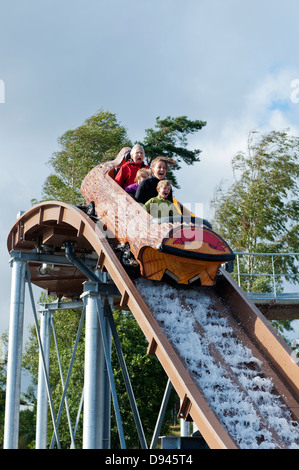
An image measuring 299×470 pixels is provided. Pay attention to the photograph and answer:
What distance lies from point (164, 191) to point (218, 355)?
1991 millimetres

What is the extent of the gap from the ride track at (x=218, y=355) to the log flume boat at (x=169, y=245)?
0.62 ft

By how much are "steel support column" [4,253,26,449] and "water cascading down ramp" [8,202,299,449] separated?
2.57 meters

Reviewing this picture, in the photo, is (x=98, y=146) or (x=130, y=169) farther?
(x=98, y=146)

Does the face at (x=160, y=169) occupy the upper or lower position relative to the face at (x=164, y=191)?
upper

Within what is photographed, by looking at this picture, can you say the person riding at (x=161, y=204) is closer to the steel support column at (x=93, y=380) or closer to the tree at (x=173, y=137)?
the steel support column at (x=93, y=380)

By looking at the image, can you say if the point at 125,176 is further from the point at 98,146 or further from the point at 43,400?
the point at 98,146

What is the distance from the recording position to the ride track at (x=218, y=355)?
5.11m

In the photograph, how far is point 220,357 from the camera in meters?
5.84

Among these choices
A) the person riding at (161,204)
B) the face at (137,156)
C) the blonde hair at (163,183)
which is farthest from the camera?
the face at (137,156)

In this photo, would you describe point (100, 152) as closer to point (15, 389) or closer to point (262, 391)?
point (15, 389)

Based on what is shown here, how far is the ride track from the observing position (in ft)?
16.8

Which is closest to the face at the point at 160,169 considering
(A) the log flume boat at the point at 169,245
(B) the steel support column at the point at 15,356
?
(A) the log flume boat at the point at 169,245

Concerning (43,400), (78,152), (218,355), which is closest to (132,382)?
(43,400)

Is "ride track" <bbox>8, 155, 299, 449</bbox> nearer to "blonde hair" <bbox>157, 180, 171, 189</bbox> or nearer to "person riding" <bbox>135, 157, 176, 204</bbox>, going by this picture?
"person riding" <bbox>135, 157, 176, 204</bbox>
